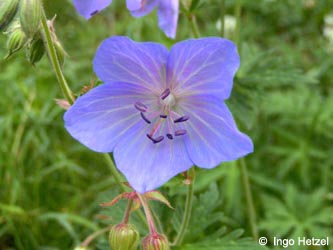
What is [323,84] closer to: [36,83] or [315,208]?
[315,208]

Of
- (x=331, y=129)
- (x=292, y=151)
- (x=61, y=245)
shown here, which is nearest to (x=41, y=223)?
(x=61, y=245)

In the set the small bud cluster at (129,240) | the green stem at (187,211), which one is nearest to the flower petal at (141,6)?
the green stem at (187,211)

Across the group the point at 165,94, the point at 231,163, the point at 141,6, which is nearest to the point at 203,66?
the point at 165,94

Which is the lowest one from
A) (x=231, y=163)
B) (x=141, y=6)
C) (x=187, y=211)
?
(x=231, y=163)

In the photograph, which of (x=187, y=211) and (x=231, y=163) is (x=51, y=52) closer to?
(x=187, y=211)

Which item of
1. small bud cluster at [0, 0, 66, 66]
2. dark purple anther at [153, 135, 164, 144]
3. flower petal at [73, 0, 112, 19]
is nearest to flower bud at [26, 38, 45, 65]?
small bud cluster at [0, 0, 66, 66]
